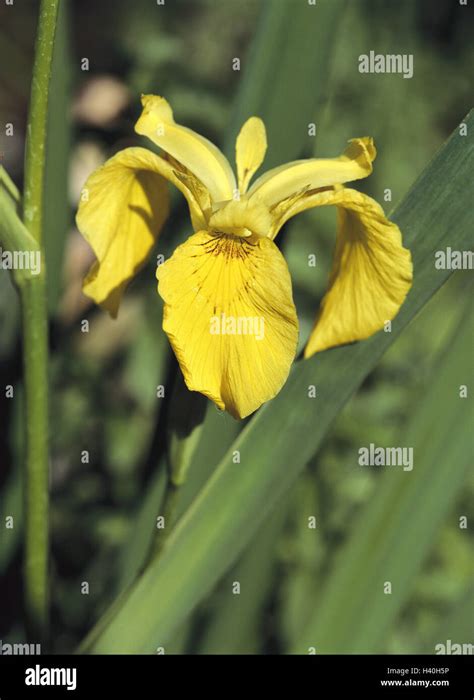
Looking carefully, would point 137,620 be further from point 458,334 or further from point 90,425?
point 90,425

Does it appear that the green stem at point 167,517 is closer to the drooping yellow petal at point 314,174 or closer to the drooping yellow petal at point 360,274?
the drooping yellow petal at point 360,274

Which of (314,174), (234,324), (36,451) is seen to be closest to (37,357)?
(36,451)

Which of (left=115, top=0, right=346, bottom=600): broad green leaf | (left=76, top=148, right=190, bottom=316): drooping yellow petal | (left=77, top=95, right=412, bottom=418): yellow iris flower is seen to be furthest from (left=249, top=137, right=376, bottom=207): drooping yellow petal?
(left=115, top=0, right=346, bottom=600): broad green leaf

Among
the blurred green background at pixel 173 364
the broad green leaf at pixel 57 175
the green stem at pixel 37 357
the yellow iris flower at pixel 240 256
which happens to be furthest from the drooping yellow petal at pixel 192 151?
the broad green leaf at pixel 57 175

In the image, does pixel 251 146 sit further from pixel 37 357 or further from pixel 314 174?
pixel 37 357

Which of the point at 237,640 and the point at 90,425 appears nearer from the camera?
the point at 237,640

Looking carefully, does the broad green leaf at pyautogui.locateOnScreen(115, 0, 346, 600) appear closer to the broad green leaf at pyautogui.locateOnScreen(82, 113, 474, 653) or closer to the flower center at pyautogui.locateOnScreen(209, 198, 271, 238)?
the broad green leaf at pyautogui.locateOnScreen(82, 113, 474, 653)
